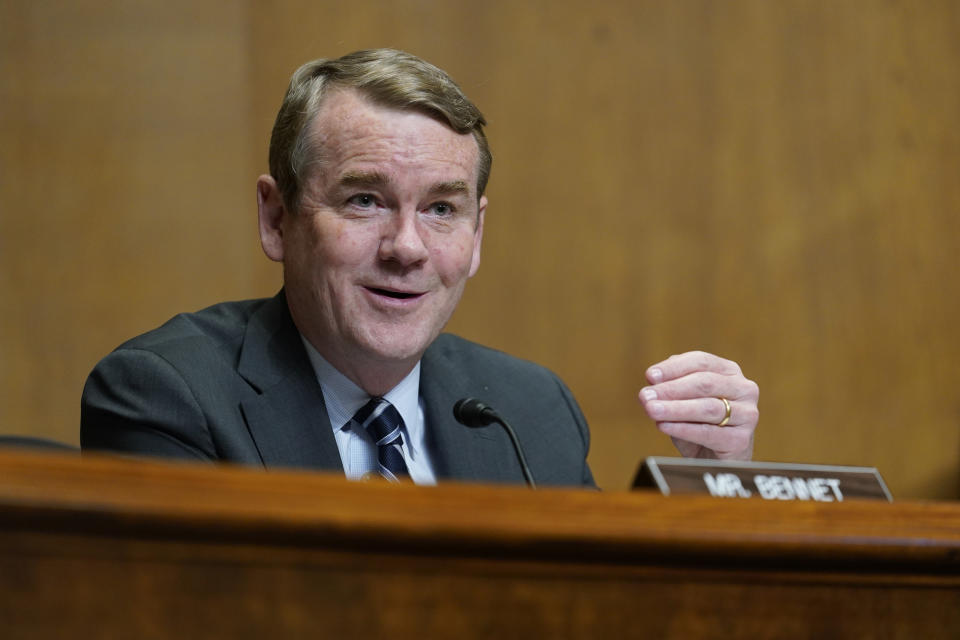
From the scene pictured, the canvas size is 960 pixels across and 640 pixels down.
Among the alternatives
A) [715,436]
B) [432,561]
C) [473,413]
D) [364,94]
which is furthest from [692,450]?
[432,561]

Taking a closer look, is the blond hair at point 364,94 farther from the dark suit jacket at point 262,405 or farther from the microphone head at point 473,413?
the microphone head at point 473,413

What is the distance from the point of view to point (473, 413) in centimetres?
134

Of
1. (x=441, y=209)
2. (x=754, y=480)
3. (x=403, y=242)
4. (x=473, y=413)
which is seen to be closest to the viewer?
(x=754, y=480)

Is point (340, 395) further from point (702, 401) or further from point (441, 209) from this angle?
point (702, 401)

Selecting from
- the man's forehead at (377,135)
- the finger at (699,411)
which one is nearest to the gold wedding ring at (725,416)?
the finger at (699,411)

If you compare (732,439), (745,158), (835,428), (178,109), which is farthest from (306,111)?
(835,428)

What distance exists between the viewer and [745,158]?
355cm

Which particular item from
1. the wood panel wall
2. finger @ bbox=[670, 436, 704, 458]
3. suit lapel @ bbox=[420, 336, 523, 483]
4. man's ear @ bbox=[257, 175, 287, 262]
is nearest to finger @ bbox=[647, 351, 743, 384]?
finger @ bbox=[670, 436, 704, 458]

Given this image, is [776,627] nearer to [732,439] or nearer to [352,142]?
[732,439]

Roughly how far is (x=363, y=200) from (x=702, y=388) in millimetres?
614

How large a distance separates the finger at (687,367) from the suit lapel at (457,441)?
37 cm

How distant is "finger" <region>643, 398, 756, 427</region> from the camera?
1438mm

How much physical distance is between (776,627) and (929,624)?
4.7 inches

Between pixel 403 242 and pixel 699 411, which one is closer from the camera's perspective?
pixel 699 411
